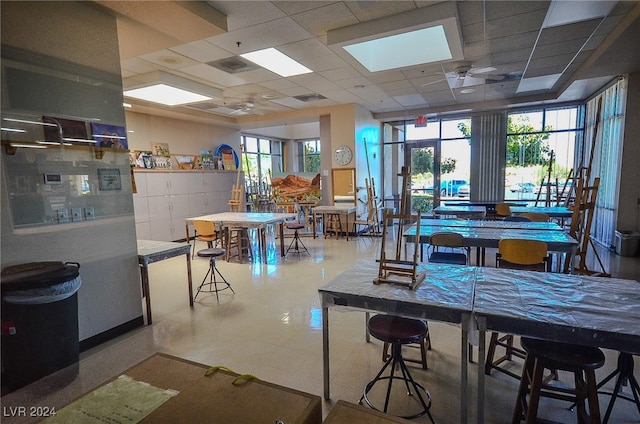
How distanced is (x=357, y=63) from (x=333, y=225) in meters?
4.34

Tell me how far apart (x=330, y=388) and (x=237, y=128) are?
356 inches

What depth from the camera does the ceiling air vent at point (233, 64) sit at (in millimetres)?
4841

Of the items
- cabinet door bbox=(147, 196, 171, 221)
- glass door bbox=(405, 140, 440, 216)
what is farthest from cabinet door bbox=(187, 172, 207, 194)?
glass door bbox=(405, 140, 440, 216)

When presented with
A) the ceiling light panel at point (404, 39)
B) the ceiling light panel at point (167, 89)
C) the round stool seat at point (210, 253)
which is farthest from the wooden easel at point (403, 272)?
the ceiling light panel at point (167, 89)

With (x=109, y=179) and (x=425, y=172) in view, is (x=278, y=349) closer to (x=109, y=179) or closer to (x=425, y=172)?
(x=109, y=179)

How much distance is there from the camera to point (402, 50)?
4828mm

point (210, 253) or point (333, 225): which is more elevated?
point (210, 253)

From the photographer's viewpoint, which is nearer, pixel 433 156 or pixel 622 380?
pixel 622 380

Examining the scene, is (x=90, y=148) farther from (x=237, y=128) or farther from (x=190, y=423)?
(x=237, y=128)

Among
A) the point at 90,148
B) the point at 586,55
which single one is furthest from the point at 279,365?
the point at 586,55

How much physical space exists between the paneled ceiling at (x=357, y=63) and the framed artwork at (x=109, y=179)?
1.50m

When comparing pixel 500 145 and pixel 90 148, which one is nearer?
pixel 90 148

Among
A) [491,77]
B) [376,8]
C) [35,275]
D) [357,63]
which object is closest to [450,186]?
[491,77]

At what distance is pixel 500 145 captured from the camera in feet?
27.8
